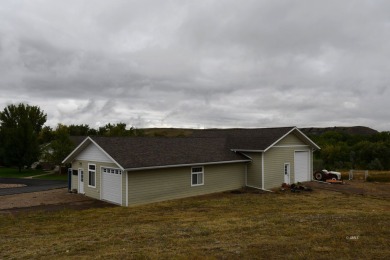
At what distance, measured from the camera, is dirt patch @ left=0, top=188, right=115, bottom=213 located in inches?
725

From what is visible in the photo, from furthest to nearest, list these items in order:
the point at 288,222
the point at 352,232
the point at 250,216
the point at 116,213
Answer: the point at 116,213, the point at 250,216, the point at 288,222, the point at 352,232

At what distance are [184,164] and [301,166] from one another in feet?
42.5

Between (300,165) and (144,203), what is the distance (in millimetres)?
15538

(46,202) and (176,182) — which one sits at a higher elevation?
(176,182)

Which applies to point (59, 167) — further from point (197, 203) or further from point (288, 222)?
point (288, 222)

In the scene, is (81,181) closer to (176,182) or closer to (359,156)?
(176,182)

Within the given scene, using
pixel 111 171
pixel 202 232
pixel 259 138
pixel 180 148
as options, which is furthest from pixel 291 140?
pixel 202 232

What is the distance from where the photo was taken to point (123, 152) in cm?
1995

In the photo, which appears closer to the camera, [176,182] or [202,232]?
[202,232]

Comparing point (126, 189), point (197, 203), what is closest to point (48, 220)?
point (126, 189)

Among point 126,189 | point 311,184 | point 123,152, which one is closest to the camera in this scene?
point 126,189

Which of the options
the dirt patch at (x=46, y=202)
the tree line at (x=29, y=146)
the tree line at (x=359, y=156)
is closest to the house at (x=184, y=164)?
the dirt patch at (x=46, y=202)

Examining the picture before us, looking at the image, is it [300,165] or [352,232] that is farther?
[300,165]

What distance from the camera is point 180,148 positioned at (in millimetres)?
23453
